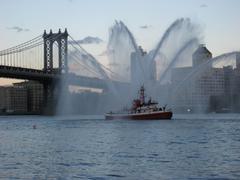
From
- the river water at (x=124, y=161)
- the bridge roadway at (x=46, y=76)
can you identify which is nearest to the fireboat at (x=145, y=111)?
the bridge roadway at (x=46, y=76)

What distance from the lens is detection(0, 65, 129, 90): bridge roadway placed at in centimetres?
9862

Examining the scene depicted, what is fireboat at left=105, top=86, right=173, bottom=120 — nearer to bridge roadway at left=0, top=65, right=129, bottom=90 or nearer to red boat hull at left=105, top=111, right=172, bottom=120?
red boat hull at left=105, top=111, right=172, bottom=120

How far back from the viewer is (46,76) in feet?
385

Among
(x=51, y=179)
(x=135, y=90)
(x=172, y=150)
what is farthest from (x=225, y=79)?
(x=51, y=179)

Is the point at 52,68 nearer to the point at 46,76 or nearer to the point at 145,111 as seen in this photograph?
the point at 46,76

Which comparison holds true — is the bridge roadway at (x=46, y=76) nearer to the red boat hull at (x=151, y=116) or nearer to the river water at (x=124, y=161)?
the red boat hull at (x=151, y=116)

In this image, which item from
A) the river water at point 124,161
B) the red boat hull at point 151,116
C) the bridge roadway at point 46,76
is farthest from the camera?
the bridge roadway at point 46,76

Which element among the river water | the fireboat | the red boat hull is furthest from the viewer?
the red boat hull

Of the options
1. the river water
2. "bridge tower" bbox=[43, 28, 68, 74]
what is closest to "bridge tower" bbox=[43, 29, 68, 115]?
"bridge tower" bbox=[43, 28, 68, 74]

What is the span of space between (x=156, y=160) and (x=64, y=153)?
21.1 ft

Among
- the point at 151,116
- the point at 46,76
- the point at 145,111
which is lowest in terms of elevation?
the point at 151,116

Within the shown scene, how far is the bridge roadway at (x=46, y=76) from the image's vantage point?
98.6m

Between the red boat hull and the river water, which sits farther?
the red boat hull

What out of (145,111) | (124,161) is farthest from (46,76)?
(124,161)
